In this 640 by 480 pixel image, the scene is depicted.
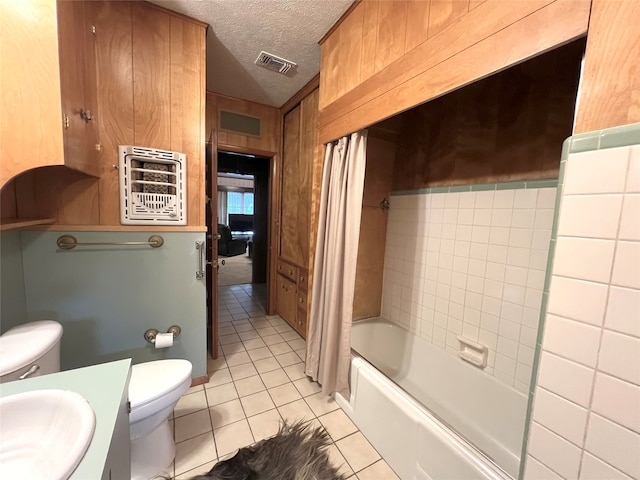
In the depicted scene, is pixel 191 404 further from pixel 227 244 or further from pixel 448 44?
pixel 227 244

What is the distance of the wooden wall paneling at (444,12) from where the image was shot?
3.03 ft

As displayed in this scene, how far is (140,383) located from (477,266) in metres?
2.09

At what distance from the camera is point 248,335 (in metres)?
2.71

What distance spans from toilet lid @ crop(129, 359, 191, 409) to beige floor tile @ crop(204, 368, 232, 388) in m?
0.62

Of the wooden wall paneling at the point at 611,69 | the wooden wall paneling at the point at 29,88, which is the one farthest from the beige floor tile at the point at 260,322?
the wooden wall paneling at the point at 611,69

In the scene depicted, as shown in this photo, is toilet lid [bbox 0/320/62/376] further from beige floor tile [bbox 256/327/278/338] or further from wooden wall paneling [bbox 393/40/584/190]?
wooden wall paneling [bbox 393/40/584/190]

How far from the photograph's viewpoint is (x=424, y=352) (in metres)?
1.94

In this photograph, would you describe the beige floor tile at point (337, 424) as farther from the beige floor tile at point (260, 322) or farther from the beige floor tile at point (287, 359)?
the beige floor tile at point (260, 322)

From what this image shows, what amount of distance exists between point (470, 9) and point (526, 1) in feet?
0.64

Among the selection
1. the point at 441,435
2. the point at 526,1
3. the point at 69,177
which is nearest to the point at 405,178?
the point at 526,1

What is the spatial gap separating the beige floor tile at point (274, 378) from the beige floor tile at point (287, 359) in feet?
0.31

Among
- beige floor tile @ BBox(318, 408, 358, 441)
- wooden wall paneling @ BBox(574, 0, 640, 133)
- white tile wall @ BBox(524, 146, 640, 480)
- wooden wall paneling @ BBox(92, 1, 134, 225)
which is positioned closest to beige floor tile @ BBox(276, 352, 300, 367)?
beige floor tile @ BBox(318, 408, 358, 441)

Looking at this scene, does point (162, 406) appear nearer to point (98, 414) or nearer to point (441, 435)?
point (98, 414)

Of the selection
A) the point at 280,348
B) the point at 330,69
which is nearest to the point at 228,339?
the point at 280,348
